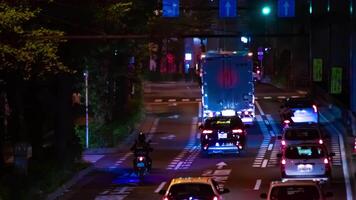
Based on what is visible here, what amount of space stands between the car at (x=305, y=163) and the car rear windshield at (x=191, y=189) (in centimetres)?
914

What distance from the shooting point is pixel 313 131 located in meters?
37.1

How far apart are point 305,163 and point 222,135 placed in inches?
421

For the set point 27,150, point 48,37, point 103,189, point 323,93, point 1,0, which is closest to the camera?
point 1,0

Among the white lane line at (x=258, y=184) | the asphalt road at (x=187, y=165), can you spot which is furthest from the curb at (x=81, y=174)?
the white lane line at (x=258, y=184)

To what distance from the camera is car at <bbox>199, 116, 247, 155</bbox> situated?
41.1 meters

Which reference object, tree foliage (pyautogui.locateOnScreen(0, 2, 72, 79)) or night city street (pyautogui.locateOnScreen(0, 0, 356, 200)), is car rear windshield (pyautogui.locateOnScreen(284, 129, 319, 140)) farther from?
tree foliage (pyautogui.locateOnScreen(0, 2, 72, 79))

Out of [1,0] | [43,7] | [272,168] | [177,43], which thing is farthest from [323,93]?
[177,43]

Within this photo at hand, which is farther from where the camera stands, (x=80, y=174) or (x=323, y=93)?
(x=323, y=93)

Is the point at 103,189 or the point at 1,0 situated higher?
the point at 1,0

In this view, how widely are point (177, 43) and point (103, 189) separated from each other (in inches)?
4350

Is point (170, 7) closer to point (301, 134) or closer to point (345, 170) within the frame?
point (301, 134)

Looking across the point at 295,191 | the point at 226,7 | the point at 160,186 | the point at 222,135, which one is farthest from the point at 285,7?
the point at 295,191

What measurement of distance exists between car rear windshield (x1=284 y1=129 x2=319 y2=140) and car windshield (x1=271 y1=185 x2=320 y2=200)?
1549cm

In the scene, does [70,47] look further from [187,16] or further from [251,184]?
[187,16]
